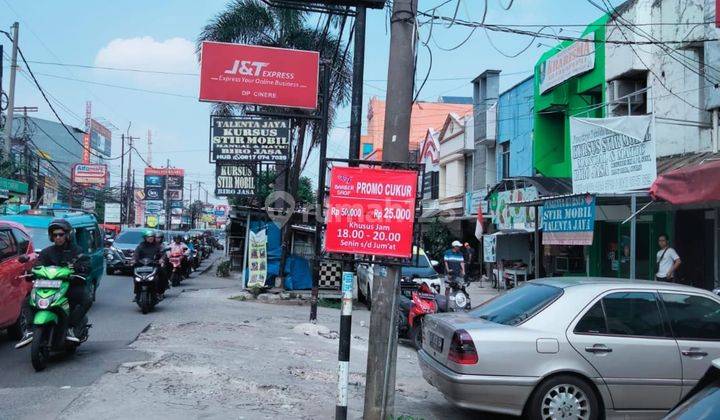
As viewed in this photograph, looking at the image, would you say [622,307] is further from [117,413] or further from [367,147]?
[367,147]

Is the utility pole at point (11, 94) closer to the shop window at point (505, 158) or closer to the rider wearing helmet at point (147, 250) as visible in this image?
the rider wearing helmet at point (147, 250)

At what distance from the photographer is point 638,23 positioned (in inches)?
630

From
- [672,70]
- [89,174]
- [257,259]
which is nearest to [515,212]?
[672,70]

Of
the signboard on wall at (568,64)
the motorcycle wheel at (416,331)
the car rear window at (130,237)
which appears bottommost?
the motorcycle wheel at (416,331)

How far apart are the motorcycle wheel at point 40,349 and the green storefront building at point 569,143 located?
11257 millimetres

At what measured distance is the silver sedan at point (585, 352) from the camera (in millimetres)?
5703

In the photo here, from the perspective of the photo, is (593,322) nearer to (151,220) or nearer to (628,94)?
(628,94)

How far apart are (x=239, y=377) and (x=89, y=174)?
187 ft

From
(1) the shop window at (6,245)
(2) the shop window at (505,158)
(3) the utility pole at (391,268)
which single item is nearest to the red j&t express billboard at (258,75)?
(1) the shop window at (6,245)

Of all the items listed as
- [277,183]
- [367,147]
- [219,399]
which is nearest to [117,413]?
[219,399]

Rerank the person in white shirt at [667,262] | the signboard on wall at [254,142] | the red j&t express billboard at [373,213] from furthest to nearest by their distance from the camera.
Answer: the signboard on wall at [254,142], the person in white shirt at [667,262], the red j&t express billboard at [373,213]

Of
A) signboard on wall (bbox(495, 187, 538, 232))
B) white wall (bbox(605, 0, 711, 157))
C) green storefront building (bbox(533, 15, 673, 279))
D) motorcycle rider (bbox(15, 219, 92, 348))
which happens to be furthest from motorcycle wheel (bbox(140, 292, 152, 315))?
signboard on wall (bbox(495, 187, 538, 232))

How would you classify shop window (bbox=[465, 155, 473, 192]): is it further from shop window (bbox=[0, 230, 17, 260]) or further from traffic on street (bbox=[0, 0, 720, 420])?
shop window (bbox=[0, 230, 17, 260])

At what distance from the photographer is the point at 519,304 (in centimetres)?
641
